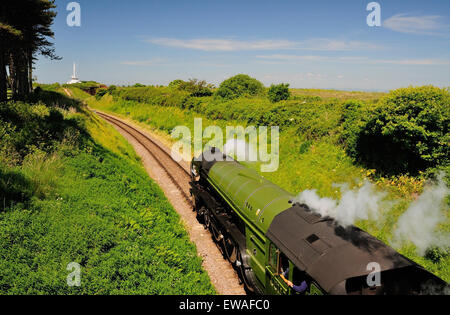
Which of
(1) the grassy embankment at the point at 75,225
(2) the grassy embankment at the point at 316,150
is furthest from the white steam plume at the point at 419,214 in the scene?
(1) the grassy embankment at the point at 75,225

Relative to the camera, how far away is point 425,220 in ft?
31.3

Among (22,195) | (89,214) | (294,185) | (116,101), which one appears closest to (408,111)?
(294,185)

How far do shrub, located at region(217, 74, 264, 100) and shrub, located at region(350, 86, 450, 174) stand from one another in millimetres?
24430

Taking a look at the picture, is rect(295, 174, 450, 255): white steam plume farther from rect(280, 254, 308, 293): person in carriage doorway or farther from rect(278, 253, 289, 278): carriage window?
rect(280, 254, 308, 293): person in carriage doorway

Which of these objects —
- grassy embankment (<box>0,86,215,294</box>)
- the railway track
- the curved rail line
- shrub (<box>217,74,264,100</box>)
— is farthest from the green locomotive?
shrub (<box>217,74,264,100</box>)

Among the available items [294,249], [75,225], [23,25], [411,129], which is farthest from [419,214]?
[23,25]

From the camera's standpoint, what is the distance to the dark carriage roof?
14.6ft

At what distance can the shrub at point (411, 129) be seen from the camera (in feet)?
32.8

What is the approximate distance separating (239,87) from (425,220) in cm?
2994

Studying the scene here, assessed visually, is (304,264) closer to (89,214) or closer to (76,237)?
(76,237)

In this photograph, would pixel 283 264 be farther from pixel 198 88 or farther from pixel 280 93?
pixel 198 88

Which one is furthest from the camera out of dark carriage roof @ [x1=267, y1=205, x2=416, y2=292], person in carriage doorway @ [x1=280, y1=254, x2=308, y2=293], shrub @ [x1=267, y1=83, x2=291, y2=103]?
shrub @ [x1=267, y1=83, x2=291, y2=103]

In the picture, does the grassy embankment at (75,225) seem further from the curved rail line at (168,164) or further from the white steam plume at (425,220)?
the white steam plume at (425,220)
